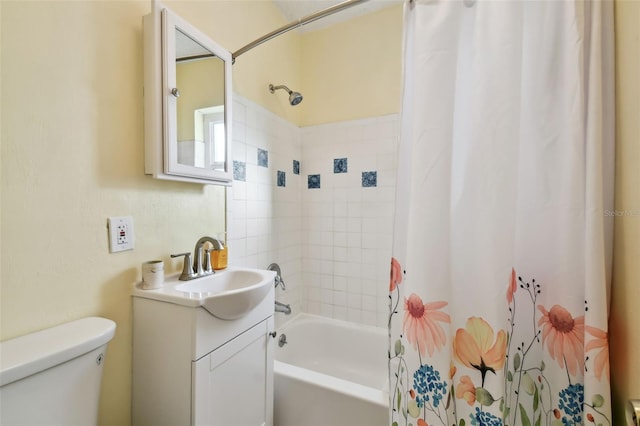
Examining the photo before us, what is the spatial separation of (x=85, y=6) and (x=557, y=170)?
1539 millimetres

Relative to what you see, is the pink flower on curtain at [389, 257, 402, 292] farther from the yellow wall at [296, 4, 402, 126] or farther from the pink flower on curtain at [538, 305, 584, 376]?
the yellow wall at [296, 4, 402, 126]

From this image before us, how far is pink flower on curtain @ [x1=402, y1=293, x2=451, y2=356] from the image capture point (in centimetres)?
81

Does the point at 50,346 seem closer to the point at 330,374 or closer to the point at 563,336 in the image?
the point at 563,336

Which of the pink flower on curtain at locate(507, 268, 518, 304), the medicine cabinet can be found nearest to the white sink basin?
the medicine cabinet

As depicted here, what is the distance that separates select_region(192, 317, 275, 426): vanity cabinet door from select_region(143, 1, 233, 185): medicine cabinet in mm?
718

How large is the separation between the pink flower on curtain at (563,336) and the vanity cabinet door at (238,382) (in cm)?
101

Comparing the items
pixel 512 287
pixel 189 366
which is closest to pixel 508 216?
pixel 512 287

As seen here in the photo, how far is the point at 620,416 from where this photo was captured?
66 cm

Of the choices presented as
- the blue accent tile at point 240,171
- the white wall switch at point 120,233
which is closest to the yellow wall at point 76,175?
the white wall switch at point 120,233

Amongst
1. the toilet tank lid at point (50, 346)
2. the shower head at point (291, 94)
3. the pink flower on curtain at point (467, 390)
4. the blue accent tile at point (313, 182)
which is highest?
the shower head at point (291, 94)

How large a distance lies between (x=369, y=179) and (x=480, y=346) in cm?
139

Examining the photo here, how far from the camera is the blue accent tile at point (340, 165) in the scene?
81.7 inches

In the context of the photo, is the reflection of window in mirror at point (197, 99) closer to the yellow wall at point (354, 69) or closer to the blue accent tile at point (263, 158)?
the blue accent tile at point (263, 158)

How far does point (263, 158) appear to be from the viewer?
181 centimetres
